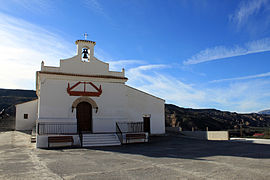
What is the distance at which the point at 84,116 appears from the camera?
1705 centimetres

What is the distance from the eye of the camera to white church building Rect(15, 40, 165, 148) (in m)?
15.5

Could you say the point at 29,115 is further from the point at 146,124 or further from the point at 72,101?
the point at 146,124

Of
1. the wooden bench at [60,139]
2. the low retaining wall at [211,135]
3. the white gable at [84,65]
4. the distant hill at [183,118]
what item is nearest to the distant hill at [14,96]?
the distant hill at [183,118]

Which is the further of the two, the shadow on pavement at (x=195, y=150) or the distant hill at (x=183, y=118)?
the distant hill at (x=183, y=118)

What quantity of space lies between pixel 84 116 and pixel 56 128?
7.27ft

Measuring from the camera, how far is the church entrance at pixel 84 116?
16875mm

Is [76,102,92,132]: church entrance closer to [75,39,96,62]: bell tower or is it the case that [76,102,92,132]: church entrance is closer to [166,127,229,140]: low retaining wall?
[75,39,96,62]: bell tower

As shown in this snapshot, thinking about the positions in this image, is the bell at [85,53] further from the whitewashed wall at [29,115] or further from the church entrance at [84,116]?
the whitewashed wall at [29,115]

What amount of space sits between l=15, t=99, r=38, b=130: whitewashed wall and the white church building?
14.3 metres

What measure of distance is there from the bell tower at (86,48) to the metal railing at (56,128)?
523 cm

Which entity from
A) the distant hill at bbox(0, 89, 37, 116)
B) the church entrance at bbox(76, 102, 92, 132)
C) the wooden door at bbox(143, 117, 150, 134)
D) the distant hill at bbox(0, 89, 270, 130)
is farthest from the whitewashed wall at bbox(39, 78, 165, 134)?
the distant hill at bbox(0, 89, 37, 116)

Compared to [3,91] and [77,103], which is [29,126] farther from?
[3,91]

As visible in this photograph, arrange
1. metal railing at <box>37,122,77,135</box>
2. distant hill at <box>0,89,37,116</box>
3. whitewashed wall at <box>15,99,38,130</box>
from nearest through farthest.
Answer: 1. metal railing at <box>37,122,77,135</box>
2. whitewashed wall at <box>15,99,38,130</box>
3. distant hill at <box>0,89,37,116</box>

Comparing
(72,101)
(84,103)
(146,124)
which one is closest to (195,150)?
(84,103)
